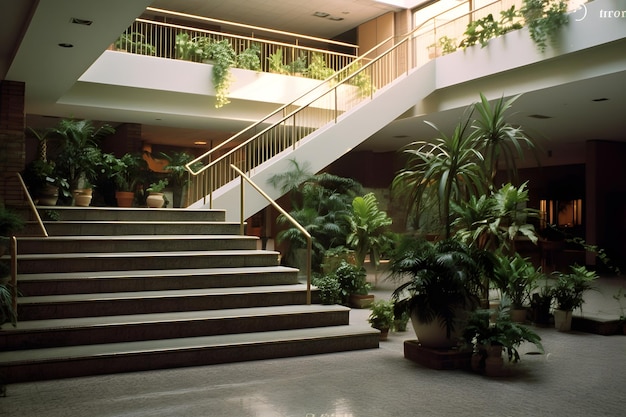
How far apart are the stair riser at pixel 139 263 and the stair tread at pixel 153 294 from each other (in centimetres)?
70

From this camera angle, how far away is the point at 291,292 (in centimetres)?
789

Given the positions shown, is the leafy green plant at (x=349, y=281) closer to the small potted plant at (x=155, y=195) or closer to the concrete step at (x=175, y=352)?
the concrete step at (x=175, y=352)

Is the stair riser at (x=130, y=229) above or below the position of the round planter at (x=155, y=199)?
below

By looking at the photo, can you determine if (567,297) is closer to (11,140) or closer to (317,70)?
(317,70)

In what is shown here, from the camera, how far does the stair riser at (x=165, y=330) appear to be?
6.00 meters

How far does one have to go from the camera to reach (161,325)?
6.52 m

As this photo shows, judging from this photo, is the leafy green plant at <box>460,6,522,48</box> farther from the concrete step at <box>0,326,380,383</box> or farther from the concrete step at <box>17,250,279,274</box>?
the concrete step at <box>0,326,380,383</box>

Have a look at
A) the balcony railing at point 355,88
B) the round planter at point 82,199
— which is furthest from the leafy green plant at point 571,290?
the round planter at point 82,199

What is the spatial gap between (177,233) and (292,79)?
23.0 feet

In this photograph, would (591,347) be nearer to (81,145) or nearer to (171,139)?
(81,145)

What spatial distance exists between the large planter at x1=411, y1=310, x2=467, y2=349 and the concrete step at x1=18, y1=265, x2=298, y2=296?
8.35 feet

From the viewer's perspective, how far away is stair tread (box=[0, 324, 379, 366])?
5719mm

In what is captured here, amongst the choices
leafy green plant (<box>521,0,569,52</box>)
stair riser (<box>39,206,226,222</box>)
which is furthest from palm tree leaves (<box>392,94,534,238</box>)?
stair riser (<box>39,206,226,222</box>)

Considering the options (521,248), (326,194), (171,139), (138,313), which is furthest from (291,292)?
(171,139)
